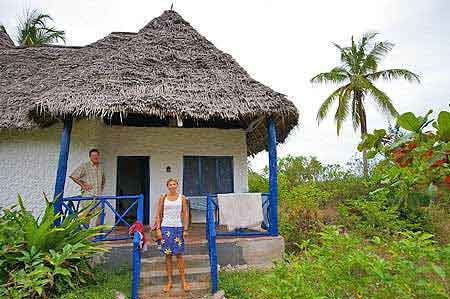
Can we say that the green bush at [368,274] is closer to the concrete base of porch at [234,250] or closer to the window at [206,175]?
the concrete base of porch at [234,250]

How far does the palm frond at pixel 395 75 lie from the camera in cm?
1678

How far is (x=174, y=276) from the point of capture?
5078mm

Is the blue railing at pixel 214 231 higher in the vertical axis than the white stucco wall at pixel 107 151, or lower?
lower

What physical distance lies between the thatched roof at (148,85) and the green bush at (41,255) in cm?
188

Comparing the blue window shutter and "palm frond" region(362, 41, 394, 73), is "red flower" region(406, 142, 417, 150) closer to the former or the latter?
the blue window shutter

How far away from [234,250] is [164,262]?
1.18 m

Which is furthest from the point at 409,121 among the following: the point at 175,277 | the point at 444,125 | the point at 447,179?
the point at 175,277

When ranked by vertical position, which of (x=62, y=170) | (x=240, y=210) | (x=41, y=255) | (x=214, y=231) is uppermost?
(x=62, y=170)

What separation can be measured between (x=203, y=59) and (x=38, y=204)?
441cm

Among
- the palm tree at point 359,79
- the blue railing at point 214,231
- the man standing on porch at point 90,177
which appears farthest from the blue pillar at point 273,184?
the palm tree at point 359,79

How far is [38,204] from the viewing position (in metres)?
6.75

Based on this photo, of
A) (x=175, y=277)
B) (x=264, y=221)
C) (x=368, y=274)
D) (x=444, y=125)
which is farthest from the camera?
(x=264, y=221)

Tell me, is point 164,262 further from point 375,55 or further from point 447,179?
point 375,55

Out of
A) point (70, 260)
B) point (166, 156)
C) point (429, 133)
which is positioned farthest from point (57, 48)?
point (429, 133)
